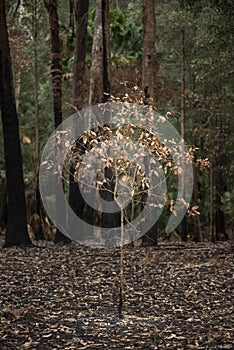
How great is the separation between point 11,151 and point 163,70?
8.17 meters

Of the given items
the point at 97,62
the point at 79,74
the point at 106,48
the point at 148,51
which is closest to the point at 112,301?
the point at 148,51

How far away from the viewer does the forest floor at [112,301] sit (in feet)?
21.4

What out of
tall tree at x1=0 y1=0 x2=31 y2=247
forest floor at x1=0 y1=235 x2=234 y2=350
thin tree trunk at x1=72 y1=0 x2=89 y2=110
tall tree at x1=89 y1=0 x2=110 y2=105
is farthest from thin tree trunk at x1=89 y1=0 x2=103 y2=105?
forest floor at x1=0 y1=235 x2=234 y2=350

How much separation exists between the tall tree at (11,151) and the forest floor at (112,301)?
1.99ft

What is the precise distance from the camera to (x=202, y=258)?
12719 millimetres

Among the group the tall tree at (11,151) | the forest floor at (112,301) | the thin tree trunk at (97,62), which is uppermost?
the thin tree trunk at (97,62)

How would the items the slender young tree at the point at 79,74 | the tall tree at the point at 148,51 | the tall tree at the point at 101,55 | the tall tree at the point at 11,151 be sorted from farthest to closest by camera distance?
1. the slender young tree at the point at 79,74
2. the tall tree at the point at 101,55
3. the tall tree at the point at 148,51
4. the tall tree at the point at 11,151

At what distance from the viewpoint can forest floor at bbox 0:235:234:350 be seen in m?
6.53

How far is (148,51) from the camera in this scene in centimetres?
1470

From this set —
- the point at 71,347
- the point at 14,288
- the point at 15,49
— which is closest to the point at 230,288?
the point at 14,288

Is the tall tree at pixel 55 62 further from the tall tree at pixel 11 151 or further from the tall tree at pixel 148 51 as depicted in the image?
the tall tree at pixel 148 51

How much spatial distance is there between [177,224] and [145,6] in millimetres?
8464

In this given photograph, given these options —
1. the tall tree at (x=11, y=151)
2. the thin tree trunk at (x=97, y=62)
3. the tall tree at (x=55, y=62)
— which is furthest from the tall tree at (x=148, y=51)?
the tall tree at (x=11, y=151)

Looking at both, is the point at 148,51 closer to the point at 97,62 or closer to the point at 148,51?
the point at 148,51
